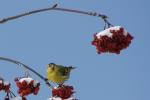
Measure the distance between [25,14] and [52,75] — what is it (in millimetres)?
2659

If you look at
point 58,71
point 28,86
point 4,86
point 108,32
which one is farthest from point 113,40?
point 58,71

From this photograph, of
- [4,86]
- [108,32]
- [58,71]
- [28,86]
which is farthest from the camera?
[58,71]

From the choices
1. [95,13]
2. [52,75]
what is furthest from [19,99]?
[52,75]

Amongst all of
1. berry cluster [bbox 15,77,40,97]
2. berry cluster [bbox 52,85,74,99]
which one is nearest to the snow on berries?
berry cluster [bbox 52,85,74,99]

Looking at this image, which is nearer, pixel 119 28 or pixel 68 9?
pixel 68 9

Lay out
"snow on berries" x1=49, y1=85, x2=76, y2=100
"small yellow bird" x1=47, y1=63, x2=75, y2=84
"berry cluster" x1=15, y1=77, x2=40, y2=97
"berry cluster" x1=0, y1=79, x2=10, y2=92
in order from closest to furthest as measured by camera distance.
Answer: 1. "snow on berries" x1=49, y1=85, x2=76, y2=100
2. "berry cluster" x1=15, y1=77, x2=40, y2=97
3. "berry cluster" x1=0, y1=79, x2=10, y2=92
4. "small yellow bird" x1=47, y1=63, x2=75, y2=84

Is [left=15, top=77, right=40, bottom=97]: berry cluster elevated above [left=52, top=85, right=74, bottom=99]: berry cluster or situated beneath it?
elevated above

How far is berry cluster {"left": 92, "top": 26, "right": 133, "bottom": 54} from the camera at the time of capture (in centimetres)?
550

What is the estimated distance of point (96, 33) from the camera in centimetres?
579

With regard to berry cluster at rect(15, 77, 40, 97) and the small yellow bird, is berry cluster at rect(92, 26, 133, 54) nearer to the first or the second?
berry cluster at rect(15, 77, 40, 97)

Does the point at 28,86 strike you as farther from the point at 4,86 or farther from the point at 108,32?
the point at 108,32

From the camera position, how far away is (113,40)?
5.54 meters

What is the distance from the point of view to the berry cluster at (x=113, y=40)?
5.50 meters

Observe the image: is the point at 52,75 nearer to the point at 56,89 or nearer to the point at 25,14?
the point at 56,89
